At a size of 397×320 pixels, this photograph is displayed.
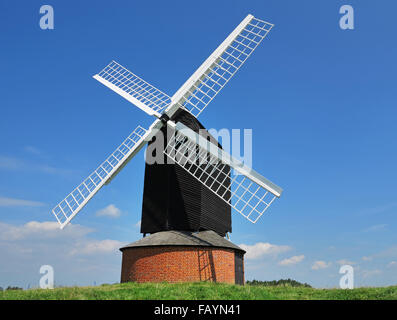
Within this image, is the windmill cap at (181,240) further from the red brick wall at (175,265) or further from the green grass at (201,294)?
the green grass at (201,294)

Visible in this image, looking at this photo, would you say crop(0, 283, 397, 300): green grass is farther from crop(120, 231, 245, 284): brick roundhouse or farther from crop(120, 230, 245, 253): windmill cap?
crop(120, 230, 245, 253): windmill cap

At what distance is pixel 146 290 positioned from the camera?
13969mm

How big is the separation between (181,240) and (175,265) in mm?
1337

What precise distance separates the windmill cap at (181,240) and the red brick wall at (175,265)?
25 centimetres

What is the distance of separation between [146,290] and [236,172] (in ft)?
23.8

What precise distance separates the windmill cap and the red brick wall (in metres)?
0.25

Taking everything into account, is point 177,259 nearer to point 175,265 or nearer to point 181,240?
point 175,265

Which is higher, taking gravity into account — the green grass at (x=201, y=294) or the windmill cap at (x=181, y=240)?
the windmill cap at (x=181, y=240)

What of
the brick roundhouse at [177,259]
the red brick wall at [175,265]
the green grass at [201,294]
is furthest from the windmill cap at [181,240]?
the green grass at [201,294]

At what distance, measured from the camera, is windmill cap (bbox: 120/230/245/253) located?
17859 mm

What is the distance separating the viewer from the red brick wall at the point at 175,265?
17.5 metres

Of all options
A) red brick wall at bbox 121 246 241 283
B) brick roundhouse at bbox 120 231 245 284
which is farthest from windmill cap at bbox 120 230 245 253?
red brick wall at bbox 121 246 241 283
